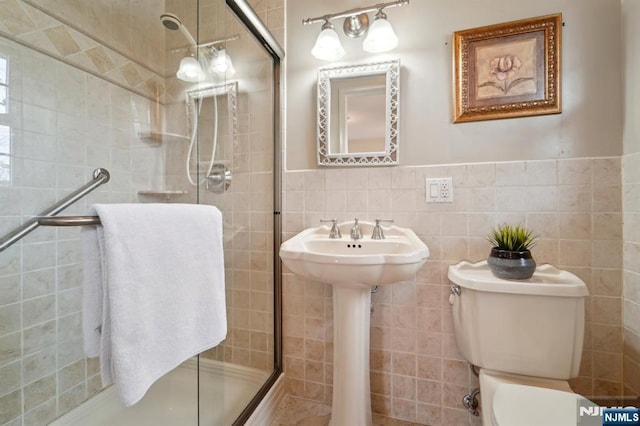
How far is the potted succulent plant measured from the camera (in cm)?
99

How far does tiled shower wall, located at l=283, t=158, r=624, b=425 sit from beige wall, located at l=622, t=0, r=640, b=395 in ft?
0.09

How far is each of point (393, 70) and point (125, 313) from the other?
53.7 inches

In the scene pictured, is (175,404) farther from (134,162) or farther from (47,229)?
(134,162)

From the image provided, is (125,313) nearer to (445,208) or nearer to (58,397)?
(58,397)

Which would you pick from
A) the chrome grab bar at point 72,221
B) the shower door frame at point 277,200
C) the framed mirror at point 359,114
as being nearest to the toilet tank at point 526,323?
the framed mirror at point 359,114

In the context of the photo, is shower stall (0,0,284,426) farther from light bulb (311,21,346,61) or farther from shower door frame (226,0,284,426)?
light bulb (311,21,346,61)

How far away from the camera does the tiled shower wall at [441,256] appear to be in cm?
107

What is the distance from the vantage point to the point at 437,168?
1.23 meters

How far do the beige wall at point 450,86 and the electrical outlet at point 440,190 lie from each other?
9cm

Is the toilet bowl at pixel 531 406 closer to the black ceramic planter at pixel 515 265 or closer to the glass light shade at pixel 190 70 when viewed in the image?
the black ceramic planter at pixel 515 265

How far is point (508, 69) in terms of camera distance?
117 cm

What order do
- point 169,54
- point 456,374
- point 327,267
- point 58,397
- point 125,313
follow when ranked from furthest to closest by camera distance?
point 169,54 < point 456,374 < point 58,397 < point 327,267 < point 125,313

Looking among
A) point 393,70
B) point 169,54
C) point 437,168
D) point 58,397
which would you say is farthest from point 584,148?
point 58,397

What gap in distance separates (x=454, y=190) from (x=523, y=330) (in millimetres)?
593
